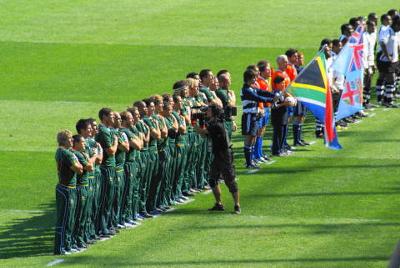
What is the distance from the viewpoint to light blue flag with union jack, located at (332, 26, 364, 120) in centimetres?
3002

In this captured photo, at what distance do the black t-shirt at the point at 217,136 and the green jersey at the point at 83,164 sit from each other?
9.49ft

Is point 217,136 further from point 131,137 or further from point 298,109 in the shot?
point 298,109

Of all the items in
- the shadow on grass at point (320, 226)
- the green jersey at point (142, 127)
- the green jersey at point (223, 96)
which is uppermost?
the green jersey at point (223, 96)

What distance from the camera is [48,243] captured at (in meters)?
21.6

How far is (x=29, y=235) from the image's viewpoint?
22031 mm

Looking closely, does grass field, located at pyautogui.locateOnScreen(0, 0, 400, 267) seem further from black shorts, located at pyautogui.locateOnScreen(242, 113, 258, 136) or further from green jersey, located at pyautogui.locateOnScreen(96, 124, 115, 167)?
green jersey, located at pyautogui.locateOnScreen(96, 124, 115, 167)

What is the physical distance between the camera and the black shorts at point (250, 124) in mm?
26891

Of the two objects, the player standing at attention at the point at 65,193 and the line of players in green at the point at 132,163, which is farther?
the line of players in green at the point at 132,163

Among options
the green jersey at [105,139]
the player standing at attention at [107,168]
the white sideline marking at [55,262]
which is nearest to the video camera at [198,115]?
the player standing at attention at [107,168]

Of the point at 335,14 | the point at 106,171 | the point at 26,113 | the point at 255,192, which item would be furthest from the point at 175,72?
the point at 106,171

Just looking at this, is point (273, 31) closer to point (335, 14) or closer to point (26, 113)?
point (335, 14)

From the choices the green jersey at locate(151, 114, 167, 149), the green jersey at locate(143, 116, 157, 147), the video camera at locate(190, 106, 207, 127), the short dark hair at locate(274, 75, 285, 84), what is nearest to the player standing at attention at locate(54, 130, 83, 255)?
the green jersey at locate(143, 116, 157, 147)

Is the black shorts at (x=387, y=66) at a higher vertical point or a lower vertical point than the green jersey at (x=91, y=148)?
higher

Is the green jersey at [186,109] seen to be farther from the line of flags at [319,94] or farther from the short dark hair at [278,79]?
the short dark hair at [278,79]
